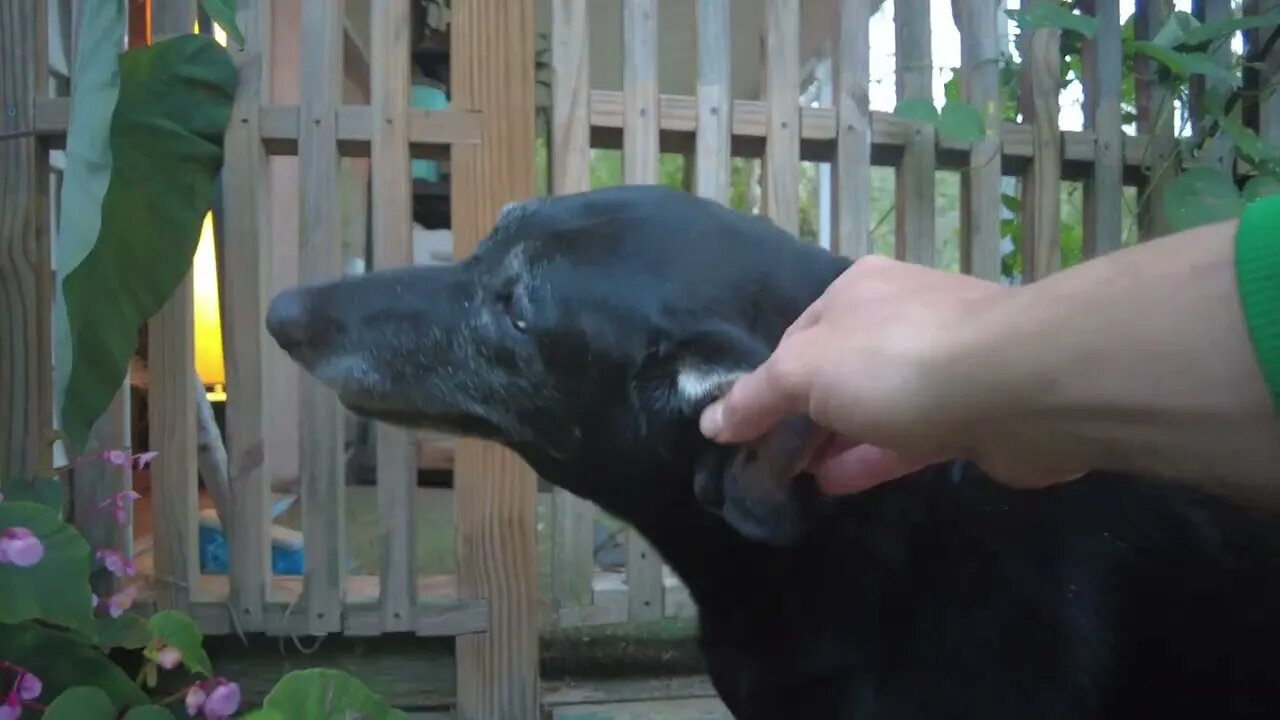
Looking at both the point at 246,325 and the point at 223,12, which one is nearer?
the point at 223,12

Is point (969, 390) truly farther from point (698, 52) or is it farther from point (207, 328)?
point (207, 328)

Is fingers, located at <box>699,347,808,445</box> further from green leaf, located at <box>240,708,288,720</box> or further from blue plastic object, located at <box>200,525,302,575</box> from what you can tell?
blue plastic object, located at <box>200,525,302,575</box>

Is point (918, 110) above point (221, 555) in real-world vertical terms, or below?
above

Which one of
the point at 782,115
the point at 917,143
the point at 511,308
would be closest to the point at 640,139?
the point at 782,115

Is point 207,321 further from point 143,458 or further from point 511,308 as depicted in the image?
point 511,308

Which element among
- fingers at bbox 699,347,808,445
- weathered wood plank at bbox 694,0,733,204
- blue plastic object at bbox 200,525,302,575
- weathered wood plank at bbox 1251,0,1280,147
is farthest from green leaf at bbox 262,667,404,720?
weathered wood plank at bbox 1251,0,1280,147

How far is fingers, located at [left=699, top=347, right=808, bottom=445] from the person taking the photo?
3.14 ft

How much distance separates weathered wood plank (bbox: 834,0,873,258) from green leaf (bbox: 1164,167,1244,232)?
0.72 meters

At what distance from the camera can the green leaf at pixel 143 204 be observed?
196 cm

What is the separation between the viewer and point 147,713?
68.8 inches

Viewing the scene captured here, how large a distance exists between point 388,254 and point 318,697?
985 millimetres

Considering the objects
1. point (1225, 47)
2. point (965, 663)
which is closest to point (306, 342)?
point (965, 663)

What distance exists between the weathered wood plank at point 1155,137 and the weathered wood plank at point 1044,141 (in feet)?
0.84

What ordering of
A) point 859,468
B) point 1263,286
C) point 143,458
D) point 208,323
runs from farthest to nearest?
point 208,323 < point 143,458 < point 859,468 < point 1263,286
